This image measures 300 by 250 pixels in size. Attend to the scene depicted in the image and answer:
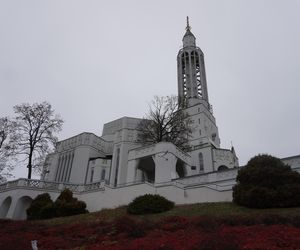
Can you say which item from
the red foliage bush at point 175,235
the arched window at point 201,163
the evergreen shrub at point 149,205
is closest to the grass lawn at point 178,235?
the red foliage bush at point 175,235

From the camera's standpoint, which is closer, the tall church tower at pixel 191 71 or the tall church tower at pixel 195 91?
the tall church tower at pixel 195 91

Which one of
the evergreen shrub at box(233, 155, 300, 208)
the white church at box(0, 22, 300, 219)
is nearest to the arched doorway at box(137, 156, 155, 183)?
the white church at box(0, 22, 300, 219)

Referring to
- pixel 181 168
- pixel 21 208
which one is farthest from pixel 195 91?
pixel 21 208

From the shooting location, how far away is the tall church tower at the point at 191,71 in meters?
60.5

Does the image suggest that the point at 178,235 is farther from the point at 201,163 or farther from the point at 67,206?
the point at 201,163

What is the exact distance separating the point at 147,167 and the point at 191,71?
1318 inches

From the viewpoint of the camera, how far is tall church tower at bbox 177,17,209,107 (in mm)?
60469

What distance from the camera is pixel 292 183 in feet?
56.9

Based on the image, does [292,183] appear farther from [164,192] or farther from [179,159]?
[179,159]

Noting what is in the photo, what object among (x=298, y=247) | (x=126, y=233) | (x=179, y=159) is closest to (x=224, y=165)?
(x=179, y=159)

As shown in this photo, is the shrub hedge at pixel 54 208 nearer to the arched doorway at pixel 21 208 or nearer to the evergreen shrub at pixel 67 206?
the evergreen shrub at pixel 67 206

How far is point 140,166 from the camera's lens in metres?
35.4

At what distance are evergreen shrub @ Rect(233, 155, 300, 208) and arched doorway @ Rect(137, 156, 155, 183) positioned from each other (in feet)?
50.8

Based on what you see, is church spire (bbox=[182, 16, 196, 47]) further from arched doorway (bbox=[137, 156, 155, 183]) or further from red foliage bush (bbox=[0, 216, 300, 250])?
red foliage bush (bbox=[0, 216, 300, 250])
